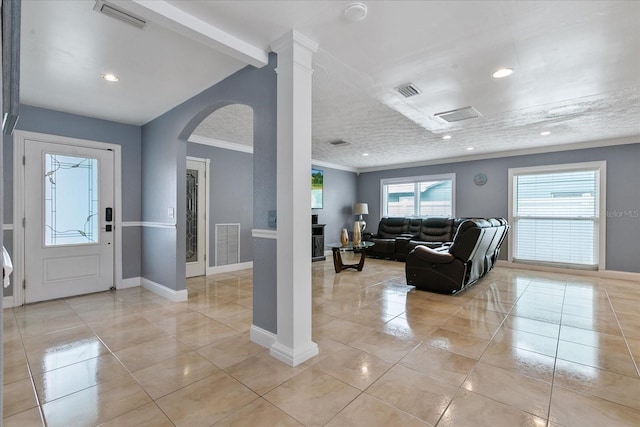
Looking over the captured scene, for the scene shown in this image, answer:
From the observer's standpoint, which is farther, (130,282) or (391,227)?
(391,227)

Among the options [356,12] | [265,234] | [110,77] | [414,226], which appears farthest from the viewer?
[414,226]

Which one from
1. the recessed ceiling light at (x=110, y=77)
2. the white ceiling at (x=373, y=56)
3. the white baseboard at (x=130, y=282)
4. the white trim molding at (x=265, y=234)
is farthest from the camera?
the white baseboard at (x=130, y=282)

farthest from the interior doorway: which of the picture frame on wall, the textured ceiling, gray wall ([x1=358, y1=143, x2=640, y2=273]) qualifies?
gray wall ([x1=358, y1=143, x2=640, y2=273])

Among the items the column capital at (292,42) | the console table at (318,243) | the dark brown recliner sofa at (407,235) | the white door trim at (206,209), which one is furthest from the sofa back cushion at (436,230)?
the column capital at (292,42)

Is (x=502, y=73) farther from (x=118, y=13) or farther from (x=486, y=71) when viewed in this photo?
(x=118, y=13)

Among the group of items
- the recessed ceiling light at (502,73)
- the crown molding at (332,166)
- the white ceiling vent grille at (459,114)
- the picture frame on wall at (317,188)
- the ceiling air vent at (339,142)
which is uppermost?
the recessed ceiling light at (502,73)

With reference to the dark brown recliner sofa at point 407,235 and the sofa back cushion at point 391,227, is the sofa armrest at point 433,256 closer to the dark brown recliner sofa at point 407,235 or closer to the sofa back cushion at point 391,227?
the dark brown recliner sofa at point 407,235

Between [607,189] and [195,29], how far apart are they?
6.81 meters

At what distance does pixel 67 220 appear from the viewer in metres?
4.04

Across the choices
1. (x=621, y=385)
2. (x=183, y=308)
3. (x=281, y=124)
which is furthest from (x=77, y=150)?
(x=621, y=385)

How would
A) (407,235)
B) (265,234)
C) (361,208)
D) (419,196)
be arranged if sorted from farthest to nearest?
(361,208) → (419,196) → (407,235) → (265,234)

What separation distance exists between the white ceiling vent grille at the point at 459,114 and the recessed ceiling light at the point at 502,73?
91 centimetres

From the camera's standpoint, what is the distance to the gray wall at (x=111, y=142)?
366 cm

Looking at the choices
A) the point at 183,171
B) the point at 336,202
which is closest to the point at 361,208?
the point at 336,202
